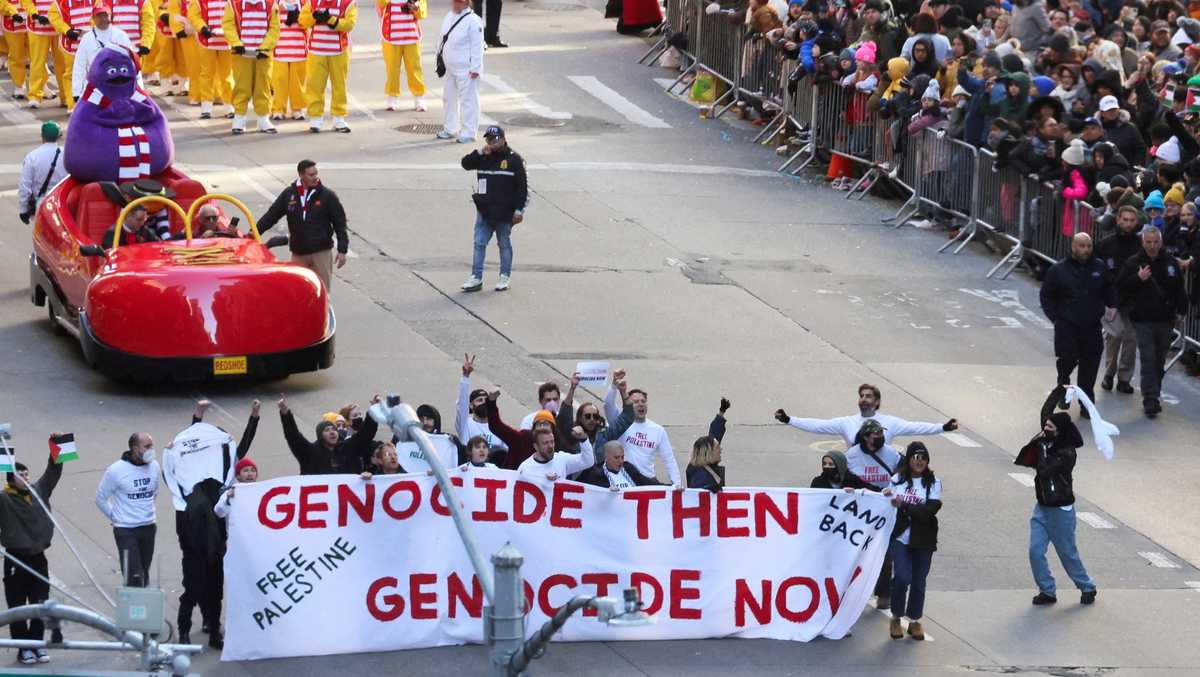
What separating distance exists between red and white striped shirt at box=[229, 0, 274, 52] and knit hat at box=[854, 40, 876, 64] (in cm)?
742

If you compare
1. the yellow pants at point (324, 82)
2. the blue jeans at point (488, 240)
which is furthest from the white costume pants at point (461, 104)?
the blue jeans at point (488, 240)

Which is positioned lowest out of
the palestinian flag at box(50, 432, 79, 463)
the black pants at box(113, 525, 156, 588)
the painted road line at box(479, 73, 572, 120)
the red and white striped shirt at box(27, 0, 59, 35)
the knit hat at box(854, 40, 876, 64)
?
the painted road line at box(479, 73, 572, 120)

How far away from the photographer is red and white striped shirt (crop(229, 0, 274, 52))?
90.8 feet

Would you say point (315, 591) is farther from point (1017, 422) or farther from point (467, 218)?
point (467, 218)

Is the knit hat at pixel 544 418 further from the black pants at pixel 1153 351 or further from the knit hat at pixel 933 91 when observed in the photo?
the knit hat at pixel 933 91

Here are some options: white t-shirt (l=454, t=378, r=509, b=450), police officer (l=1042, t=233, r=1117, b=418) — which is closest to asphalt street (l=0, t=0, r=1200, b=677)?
police officer (l=1042, t=233, r=1117, b=418)

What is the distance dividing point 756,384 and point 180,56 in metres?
13.6

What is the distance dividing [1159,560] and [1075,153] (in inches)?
278

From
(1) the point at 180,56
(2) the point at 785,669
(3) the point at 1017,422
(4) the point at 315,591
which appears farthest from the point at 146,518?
(1) the point at 180,56

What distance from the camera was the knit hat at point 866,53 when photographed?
25531 mm

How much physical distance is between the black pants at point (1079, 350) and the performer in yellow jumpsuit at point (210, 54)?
1337 centimetres

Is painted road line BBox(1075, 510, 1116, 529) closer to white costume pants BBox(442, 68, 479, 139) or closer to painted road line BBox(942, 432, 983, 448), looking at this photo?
painted road line BBox(942, 432, 983, 448)

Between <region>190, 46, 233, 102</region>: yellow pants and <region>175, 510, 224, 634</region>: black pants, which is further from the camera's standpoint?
<region>190, 46, 233, 102</region>: yellow pants

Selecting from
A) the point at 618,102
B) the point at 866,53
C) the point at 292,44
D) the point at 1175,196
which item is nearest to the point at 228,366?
the point at 1175,196
